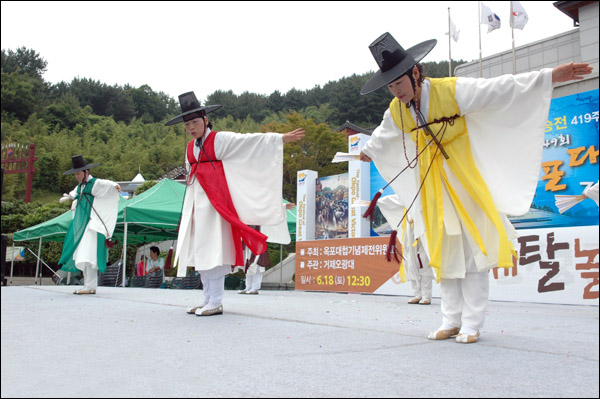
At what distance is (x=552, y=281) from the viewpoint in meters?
6.61

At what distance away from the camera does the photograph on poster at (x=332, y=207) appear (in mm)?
13383

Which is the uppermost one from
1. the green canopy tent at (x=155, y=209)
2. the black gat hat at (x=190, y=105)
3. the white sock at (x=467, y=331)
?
the black gat hat at (x=190, y=105)

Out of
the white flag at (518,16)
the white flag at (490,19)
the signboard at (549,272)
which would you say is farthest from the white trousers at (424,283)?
the white flag at (490,19)

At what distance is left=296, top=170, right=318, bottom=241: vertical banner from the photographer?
1305cm

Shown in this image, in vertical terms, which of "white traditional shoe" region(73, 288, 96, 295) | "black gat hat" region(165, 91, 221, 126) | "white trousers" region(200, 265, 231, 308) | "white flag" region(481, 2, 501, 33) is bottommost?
"white traditional shoe" region(73, 288, 96, 295)

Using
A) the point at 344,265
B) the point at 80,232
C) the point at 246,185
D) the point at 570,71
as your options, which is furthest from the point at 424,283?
the point at 80,232

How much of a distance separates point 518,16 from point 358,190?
8480 mm

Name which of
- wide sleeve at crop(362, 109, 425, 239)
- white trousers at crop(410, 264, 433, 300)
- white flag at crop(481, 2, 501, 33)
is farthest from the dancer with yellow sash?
white flag at crop(481, 2, 501, 33)

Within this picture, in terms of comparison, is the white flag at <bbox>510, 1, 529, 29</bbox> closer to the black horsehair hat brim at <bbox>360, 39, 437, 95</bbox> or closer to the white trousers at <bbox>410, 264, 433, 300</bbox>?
the white trousers at <bbox>410, 264, 433, 300</bbox>

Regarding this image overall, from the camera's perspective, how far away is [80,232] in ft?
22.6

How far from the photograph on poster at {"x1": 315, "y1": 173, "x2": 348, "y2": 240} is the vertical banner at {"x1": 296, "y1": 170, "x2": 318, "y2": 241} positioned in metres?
0.27

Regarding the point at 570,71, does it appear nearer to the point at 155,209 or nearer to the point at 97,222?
the point at 97,222

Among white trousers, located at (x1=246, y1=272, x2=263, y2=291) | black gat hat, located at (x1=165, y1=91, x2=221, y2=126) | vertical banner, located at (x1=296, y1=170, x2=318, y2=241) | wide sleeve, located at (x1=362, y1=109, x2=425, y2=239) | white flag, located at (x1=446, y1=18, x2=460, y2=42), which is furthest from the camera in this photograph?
white flag, located at (x1=446, y1=18, x2=460, y2=42)

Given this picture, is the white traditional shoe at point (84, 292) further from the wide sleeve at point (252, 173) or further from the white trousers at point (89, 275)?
the wide sleeve at point (252, 173)
